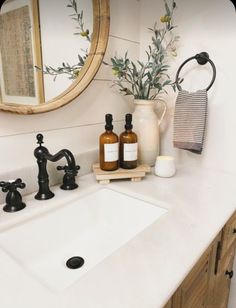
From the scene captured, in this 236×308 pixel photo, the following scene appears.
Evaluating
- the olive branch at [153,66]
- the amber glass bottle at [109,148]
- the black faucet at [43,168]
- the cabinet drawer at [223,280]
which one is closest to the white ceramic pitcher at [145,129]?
the olive branch at [153,66]

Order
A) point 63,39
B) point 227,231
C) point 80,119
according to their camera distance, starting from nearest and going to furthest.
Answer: point 227,231 < point 63,39 < point 80,119

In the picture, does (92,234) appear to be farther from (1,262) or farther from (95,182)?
(1,262)

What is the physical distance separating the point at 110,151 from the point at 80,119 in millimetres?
198

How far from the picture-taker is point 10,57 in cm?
73

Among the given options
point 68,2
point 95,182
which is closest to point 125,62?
point 68,2

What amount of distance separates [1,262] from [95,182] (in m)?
0.48

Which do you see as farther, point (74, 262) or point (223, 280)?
point (223, 280)

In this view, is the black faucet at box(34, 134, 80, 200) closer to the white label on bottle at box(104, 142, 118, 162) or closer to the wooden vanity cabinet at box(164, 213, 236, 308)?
the white label on bottle at box(104, 142, 118, 162)

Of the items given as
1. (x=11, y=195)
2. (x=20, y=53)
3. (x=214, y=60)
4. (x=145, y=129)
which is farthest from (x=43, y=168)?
(x=214, y=60)

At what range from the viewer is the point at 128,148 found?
0.95m

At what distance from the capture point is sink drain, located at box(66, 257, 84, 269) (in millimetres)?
679

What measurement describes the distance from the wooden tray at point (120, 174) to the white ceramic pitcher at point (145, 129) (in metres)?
0.11

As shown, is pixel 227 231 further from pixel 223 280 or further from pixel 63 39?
pixel 63 39

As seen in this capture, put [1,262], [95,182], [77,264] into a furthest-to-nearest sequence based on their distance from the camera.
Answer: [95,182] < [77,264] < [1,262]
